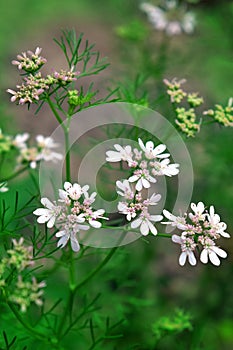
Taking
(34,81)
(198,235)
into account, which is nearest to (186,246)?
(198,235)

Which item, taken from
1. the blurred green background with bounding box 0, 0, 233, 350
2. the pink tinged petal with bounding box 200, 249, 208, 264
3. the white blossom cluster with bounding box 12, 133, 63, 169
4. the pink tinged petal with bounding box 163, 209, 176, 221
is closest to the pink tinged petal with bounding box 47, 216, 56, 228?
the white blossom cluster with bounding box 12, 133, 63, 169

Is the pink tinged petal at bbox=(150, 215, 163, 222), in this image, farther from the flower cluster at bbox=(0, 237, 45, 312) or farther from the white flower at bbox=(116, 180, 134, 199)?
the flower cluster at bbox=(0, 237, 45, 312)

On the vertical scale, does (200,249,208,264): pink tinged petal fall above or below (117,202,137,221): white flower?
below

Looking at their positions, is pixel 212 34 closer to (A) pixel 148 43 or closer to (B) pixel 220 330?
(A) pixel 148 43

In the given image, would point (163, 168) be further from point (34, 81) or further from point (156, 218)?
point (34, 81)

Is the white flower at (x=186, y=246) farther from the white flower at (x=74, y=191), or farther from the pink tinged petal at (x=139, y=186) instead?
the white flower at (x=74, y=191)

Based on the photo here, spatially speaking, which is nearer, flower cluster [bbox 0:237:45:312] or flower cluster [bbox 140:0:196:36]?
flower cluster [bbox 0:237:45:312]

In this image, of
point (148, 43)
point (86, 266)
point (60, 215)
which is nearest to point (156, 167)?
point (60, 215)
